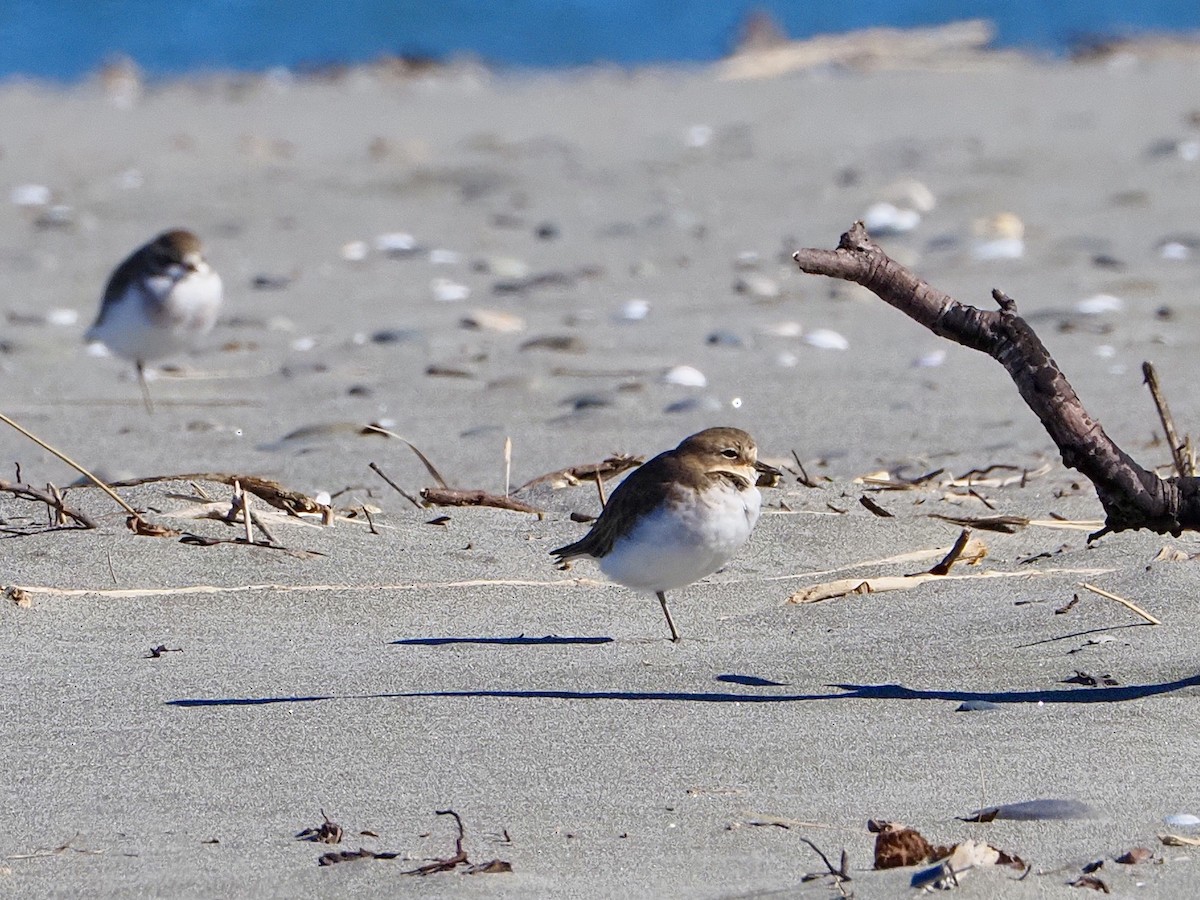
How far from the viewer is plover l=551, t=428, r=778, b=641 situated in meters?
3.82

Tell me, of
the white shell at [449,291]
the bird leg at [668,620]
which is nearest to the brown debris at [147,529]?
the bird leg at [668,620]

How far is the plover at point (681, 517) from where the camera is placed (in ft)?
12.5

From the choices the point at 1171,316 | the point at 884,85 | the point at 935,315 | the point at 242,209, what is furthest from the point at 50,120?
the point at 935,315

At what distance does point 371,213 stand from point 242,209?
35.1 inches

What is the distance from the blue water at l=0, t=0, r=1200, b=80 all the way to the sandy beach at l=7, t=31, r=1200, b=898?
50.4ft

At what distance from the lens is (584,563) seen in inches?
178

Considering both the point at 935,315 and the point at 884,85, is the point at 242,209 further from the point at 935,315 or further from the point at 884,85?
the point at 935,315

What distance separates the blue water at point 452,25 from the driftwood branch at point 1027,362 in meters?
23.1

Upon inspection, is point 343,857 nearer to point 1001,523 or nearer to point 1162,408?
point 1162,408

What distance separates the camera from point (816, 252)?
2.86 metres

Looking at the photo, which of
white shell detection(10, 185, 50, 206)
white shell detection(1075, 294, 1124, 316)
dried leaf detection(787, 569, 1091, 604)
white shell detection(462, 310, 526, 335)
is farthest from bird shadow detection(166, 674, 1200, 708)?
white shell detection(10, 185, 50, 206)

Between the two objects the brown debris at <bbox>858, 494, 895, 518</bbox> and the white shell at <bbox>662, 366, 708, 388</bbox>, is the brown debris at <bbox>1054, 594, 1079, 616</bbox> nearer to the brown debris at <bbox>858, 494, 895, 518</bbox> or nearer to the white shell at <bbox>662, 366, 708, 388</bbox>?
the brown debris at <bbox>858, 494, 895, 518</bbox>

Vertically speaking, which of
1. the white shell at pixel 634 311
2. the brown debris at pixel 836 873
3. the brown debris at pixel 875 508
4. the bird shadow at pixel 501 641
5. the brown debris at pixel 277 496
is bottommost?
Answer: the brown debris at pixel 836 873

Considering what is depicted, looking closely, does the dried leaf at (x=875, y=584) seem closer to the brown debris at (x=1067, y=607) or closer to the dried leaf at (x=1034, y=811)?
the brown debris at (x=1067, y=607)
